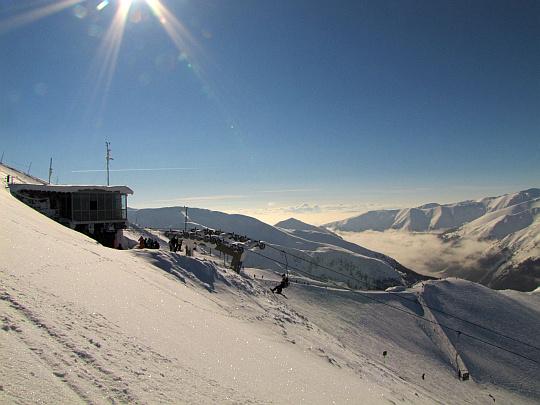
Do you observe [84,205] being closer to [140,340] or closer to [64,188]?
[64,188]

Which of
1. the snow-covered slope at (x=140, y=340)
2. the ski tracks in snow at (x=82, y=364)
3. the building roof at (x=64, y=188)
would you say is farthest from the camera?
the building roof at (x=64, y=188)

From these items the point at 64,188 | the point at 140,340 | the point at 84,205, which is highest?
the point at 64,188

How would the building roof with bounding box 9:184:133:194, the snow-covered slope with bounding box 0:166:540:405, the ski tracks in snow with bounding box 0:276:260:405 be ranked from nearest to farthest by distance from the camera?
1. the ski tracks in snow with bounding box 0:276:260:405
2. the snow-covered slope with bounding box 0:166:540:405
3. the building roof with bounding box 9:184:133:194

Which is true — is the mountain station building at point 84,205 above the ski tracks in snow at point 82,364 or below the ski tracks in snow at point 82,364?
above

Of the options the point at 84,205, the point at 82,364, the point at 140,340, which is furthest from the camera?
the point at 84,205

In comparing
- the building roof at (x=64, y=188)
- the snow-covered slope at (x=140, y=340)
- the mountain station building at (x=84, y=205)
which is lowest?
the snow-covered slope at (x=140, y=340)

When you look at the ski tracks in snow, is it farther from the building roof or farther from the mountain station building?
the building roof

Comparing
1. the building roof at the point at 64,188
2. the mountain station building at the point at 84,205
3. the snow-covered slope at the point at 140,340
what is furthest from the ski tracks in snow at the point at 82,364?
the building roof at the point at 64,188

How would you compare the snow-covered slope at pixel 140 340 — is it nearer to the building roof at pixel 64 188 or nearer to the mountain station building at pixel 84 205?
the mountain station building at pixel 84 205

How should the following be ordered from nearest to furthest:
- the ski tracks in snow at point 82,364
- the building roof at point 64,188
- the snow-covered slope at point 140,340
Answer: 1. the ski tracks in snow at point 82,364
2. the snow-covered slope at point 140,340
3. the building roof at point 64,188

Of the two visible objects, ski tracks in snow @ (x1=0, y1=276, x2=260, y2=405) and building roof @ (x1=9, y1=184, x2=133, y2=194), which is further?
building roof @ (x1=9, y1=184, x2=133, y2=194)

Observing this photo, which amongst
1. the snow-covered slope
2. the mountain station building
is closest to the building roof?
the mountain station building

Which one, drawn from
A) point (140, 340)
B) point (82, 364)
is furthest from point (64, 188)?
point (82, 364)

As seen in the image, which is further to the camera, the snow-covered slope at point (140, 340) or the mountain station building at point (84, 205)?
the mountain station building at point (84, 205)
